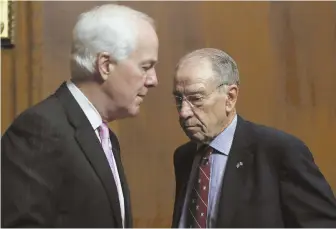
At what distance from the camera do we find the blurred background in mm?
1783

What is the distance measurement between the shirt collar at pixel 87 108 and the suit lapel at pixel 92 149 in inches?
0.5

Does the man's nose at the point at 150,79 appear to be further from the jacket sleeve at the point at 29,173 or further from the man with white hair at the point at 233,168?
the jacket sleeve at the point at 29,173

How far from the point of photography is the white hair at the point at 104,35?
1079mm

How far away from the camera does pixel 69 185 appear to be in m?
1.02

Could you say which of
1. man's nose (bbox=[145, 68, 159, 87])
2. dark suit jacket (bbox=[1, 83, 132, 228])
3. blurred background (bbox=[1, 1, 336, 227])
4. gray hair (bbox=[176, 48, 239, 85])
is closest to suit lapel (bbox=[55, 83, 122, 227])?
dark suit jacket (bbox=[1, 83, 132, 228])

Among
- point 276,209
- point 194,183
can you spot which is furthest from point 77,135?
point 276,209

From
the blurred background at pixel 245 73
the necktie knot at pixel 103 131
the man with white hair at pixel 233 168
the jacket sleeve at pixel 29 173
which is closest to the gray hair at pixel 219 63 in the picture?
the man with white hair at pixel 233 168

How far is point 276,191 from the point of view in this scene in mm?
1183

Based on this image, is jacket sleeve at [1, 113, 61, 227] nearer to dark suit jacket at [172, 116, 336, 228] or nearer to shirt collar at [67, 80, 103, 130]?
shirt collar at [67, 80, 103, 130]

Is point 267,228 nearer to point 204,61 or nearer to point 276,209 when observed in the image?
point 276,209

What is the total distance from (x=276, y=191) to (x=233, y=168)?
0.09 metres

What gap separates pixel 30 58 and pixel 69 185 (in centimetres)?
81

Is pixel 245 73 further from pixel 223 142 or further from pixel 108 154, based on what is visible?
pixel 108 154

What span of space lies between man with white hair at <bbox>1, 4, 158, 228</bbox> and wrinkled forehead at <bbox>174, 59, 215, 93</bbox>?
0.32ft
